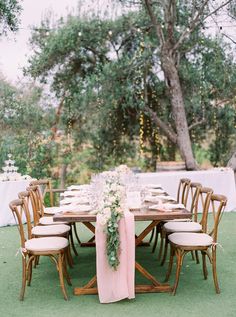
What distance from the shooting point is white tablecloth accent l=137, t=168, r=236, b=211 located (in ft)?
27.5

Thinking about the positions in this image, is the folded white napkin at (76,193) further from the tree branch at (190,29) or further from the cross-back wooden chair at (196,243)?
the tree branch at (190,29)

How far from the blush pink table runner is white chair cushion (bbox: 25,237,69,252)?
37 centimetres

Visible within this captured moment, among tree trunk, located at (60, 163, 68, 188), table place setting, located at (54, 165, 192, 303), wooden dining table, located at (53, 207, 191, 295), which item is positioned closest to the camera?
table place setting, located at (54, 165, 192, 303)

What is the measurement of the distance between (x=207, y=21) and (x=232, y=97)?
1.65 metres

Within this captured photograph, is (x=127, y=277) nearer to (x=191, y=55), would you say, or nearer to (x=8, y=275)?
(x=8, y=275)

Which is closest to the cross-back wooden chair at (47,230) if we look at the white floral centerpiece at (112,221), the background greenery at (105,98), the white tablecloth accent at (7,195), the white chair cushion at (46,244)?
the white chair cushion at (46,244)

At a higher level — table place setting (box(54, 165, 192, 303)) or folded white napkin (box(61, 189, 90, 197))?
folded white napkin (box(61, 189, 90, 197))

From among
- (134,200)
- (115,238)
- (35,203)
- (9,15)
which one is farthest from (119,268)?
(9,15)

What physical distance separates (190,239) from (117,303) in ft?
2.59

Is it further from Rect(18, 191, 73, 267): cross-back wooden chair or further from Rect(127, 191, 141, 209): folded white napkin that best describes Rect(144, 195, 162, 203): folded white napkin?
Rect(18, 191, 73, 267): cross-back wooden chair

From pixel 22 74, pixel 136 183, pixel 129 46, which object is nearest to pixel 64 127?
pixel 22 74

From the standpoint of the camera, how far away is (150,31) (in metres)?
10.9

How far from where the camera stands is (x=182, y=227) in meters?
4.75

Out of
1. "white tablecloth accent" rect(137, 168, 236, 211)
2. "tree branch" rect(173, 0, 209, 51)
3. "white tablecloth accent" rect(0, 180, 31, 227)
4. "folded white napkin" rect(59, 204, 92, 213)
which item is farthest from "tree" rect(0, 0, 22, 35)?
"folded white napkin" rect(59, 204, 92, 213)
